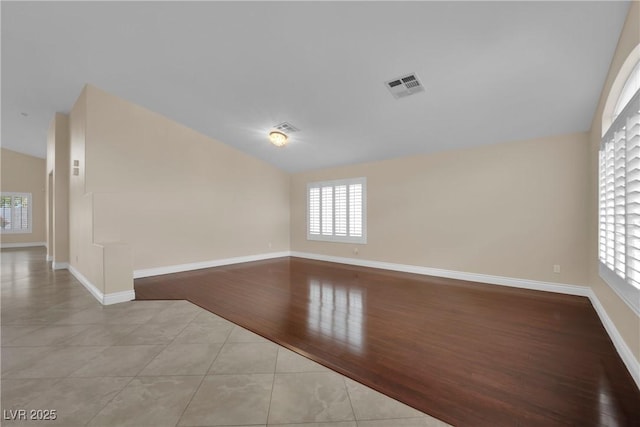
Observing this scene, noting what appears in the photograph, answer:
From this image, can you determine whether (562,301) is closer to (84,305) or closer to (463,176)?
(463,176)

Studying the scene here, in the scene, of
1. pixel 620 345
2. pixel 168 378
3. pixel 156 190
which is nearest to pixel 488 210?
pixel 620 345

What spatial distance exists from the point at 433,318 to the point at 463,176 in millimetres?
2804

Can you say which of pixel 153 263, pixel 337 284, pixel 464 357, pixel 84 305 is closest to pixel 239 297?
pixel 337 284

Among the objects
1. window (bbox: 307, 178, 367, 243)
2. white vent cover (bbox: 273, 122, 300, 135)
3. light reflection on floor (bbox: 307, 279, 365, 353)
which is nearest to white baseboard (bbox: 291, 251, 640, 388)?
window (bbox: 307, 178, 367, 243)

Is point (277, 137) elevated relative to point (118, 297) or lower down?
elevated

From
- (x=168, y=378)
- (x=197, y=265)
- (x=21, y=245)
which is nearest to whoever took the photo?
(x=168, y=378)

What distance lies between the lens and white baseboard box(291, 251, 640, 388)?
2.00 meters

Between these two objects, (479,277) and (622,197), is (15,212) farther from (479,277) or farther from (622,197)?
(622,197)

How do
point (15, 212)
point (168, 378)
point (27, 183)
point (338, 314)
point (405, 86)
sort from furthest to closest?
point (27, 183) < point (15, 212) < point (405, 86) < point (338, 314) < point (168, 378)

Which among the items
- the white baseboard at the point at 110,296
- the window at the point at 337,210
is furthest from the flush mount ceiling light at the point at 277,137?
the white baseboard at the point at 110,296

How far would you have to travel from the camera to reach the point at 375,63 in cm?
287

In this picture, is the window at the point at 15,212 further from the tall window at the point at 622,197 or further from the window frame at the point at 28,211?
the tall window at the point at 622,197

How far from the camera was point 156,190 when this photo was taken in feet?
16.3

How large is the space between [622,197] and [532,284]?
238 cm
